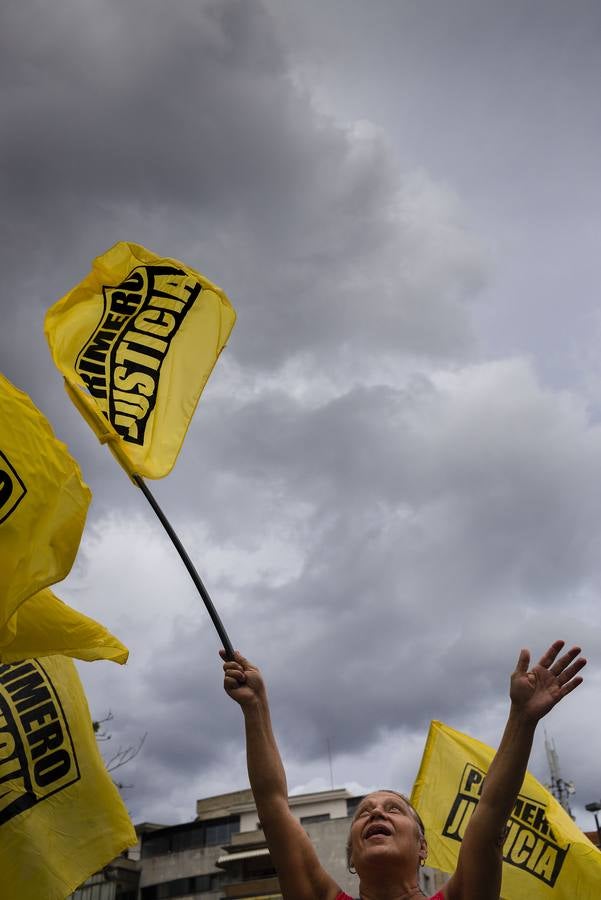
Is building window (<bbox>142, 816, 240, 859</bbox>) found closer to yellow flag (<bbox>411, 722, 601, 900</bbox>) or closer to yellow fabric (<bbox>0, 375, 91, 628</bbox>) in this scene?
yellow flag (<bbox>411, 722, 601, 900</bbox>)

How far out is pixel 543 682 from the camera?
3.97m

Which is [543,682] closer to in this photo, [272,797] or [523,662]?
[523,662]

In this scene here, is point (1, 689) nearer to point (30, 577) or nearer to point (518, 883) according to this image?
point (30, 577)

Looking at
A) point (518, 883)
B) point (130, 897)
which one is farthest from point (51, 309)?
point (130, 897)

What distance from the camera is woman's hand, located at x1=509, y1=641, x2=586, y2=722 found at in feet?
12.7

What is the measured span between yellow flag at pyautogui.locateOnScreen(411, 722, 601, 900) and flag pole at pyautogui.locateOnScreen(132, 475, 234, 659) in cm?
581

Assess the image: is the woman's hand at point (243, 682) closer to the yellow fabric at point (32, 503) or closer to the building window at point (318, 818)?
the yellow fabric at point (32, 503)

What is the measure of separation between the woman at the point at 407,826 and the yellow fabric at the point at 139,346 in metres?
2.62

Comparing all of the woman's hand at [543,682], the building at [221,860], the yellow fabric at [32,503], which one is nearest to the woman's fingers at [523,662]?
the woman's hand at [543,682]

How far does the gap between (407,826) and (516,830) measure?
6525 millimetres

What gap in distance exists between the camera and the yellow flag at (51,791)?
6715mm

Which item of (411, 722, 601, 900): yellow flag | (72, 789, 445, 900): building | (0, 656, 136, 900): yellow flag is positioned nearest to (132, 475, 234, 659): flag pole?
(0, 656, 136, 900): yellow flag

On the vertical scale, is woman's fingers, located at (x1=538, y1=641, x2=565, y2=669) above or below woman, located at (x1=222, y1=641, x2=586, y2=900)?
above

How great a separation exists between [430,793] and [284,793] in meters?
6.58
